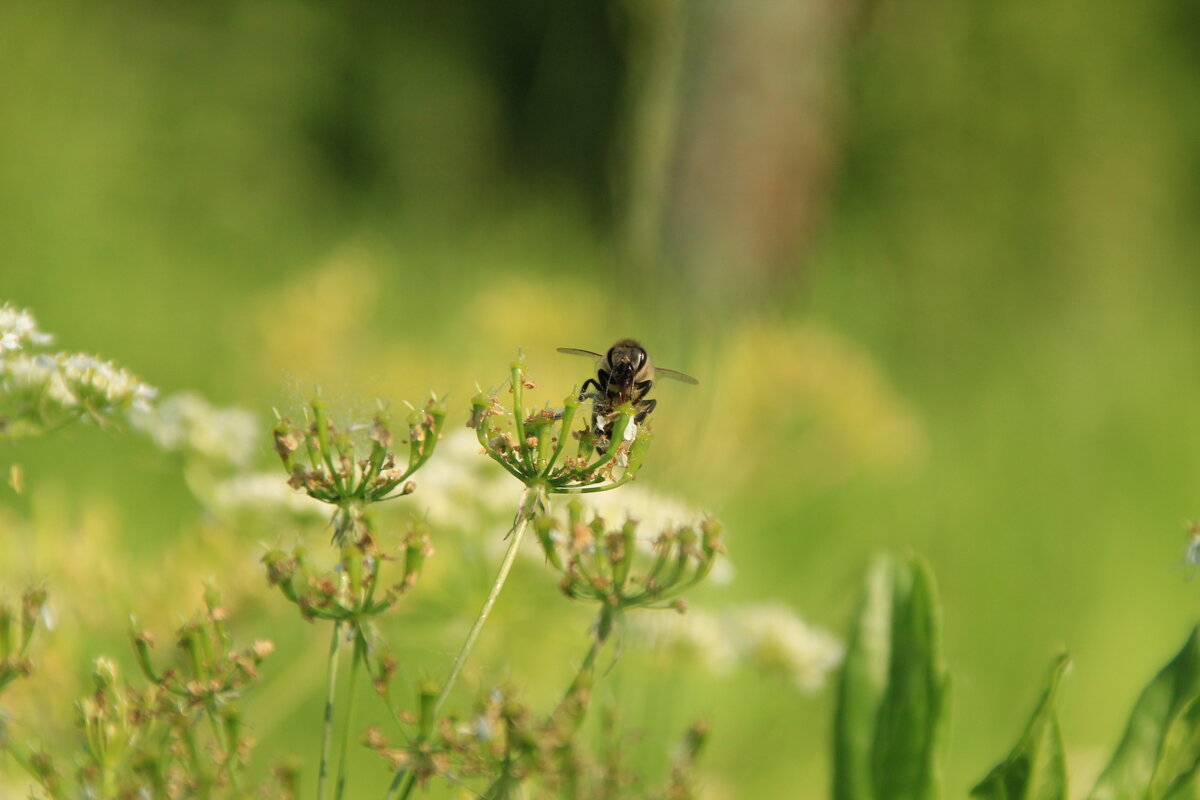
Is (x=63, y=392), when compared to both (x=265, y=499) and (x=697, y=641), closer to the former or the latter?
(x=265, y=499)

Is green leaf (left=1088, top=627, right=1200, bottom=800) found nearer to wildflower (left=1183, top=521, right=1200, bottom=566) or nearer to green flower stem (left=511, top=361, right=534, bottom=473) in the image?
wildflower (left=1183, top=521, right=1200, bottom=566)

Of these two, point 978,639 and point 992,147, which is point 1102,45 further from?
point 978,639

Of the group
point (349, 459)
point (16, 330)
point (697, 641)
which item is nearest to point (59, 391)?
point (16, 330)

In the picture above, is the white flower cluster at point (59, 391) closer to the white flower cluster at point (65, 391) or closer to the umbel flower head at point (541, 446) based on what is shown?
the white flower cluster at point (65, 391)

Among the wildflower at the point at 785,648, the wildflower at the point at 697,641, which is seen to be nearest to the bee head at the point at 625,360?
the wildflower at the point at 697,641

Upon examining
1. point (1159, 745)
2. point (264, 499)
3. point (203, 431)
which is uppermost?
point (203, 431)

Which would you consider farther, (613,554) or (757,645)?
(757,645)

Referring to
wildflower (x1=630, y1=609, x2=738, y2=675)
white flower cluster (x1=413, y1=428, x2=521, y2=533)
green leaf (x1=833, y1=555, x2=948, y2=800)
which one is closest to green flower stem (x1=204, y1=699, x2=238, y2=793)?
green leaf (x1=833, y1=555, x2=948, y2=800)
